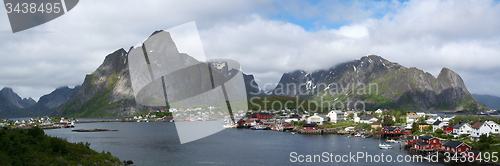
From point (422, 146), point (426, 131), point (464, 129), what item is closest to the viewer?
point (422, 146)

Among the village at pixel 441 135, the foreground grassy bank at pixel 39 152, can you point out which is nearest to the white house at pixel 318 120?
the village at pixel 441 135

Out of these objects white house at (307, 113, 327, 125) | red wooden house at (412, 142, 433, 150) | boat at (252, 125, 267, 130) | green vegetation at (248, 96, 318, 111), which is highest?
green vegetation at (248, 96, 318, 111)

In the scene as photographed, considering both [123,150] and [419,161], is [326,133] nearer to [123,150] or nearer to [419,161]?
[419,161]

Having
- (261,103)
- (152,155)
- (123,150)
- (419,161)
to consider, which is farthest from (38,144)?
(261,103)

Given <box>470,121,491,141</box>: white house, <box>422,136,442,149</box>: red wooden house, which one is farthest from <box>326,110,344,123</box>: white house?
<box>422,136,442,149</box>: red wooden house

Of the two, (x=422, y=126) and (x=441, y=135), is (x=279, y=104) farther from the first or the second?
(x=441, y=135)

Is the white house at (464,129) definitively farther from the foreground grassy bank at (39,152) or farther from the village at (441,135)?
the foreground grassy bank at (39,152)

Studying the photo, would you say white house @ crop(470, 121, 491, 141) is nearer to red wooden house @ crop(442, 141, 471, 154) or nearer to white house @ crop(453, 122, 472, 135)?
white house @ crop(453, 122, 472, 135)

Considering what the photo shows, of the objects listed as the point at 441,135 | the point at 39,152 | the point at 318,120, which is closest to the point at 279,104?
the point at 318,120
